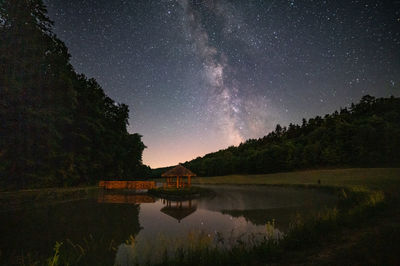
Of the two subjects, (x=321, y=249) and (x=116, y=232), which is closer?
(x=321, y=249)

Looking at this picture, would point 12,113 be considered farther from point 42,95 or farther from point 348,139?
point 348,139

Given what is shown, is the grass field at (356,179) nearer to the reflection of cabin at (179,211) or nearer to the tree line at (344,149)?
the tree line at (344,149)

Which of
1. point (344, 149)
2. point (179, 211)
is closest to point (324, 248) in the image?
point (179, 211)

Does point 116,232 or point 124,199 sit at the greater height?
point 124,199

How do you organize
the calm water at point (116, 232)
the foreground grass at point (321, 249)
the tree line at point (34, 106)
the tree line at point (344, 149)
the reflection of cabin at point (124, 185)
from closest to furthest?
the foreground grass at point (321, 249)
the calm water at point (116, 232)
the tree line at point (34, 106)
the reflection of cabin at point (124, 185)
the tree line at point (344, 149)

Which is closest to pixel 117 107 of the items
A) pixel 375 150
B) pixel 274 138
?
pixel 375 150

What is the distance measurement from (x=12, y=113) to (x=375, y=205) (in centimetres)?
2802

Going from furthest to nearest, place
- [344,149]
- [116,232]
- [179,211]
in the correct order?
1. [344,149]
2. [179,211]
3. [116,232]

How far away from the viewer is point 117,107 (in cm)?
4419

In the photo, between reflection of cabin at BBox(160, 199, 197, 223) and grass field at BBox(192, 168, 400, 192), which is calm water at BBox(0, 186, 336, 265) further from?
grass field at BBox(192, 168, 400, 192)

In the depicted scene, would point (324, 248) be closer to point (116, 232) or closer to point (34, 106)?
point (116, 232)

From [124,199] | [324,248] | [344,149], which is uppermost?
[344,149]

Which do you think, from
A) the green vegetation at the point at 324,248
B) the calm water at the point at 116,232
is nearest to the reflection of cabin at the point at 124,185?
the calm water at the point at 116,232

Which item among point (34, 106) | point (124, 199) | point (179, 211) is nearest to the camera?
point (179, 211)
